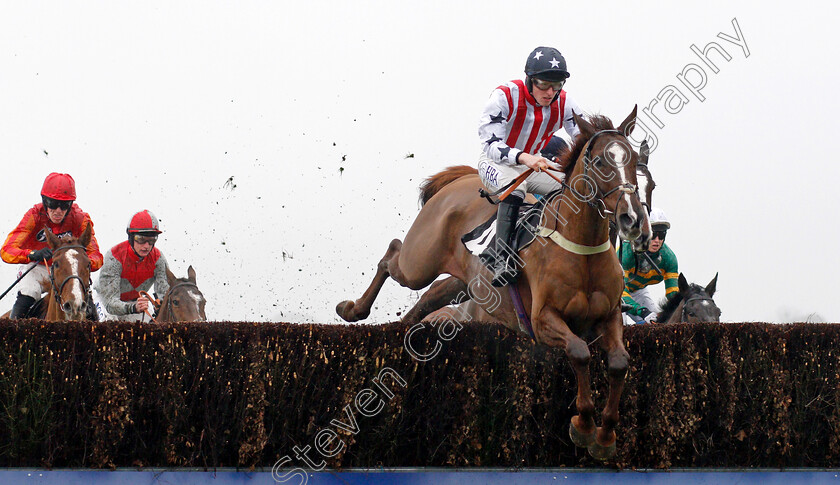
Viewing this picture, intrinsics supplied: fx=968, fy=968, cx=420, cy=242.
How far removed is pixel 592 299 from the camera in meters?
4.92

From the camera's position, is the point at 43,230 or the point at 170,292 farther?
the point at 170,292

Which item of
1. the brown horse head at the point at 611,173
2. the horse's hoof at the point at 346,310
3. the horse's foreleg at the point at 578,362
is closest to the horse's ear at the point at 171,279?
the horse's hoof at the point at 346,310

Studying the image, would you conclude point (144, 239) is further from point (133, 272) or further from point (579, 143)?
point (579, 143)

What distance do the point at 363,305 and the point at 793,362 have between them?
3.10 m

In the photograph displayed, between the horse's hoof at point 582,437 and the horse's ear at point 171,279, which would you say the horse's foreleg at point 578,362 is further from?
the horse's ear at point 171,279

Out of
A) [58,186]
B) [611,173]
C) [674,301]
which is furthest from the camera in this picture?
[674,301]

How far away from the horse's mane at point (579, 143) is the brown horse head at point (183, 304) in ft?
11.0

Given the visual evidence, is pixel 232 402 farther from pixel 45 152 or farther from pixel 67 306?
pixel 45 152

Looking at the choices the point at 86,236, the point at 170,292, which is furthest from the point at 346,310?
the point at 86,236

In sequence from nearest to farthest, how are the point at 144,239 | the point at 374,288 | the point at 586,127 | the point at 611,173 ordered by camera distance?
the point at 611,173
the point at 586,127
the point at 374,288
the point at 144,239

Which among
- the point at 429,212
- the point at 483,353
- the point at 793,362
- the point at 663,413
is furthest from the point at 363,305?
the point at 793,362

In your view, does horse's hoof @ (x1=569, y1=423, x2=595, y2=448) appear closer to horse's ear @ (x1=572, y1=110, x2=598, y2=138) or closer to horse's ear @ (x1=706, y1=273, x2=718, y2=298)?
horse's ear @ (x1=572, y1=110, x2=598, y2=138)

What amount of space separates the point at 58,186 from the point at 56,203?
16cm

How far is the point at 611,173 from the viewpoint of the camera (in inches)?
179
